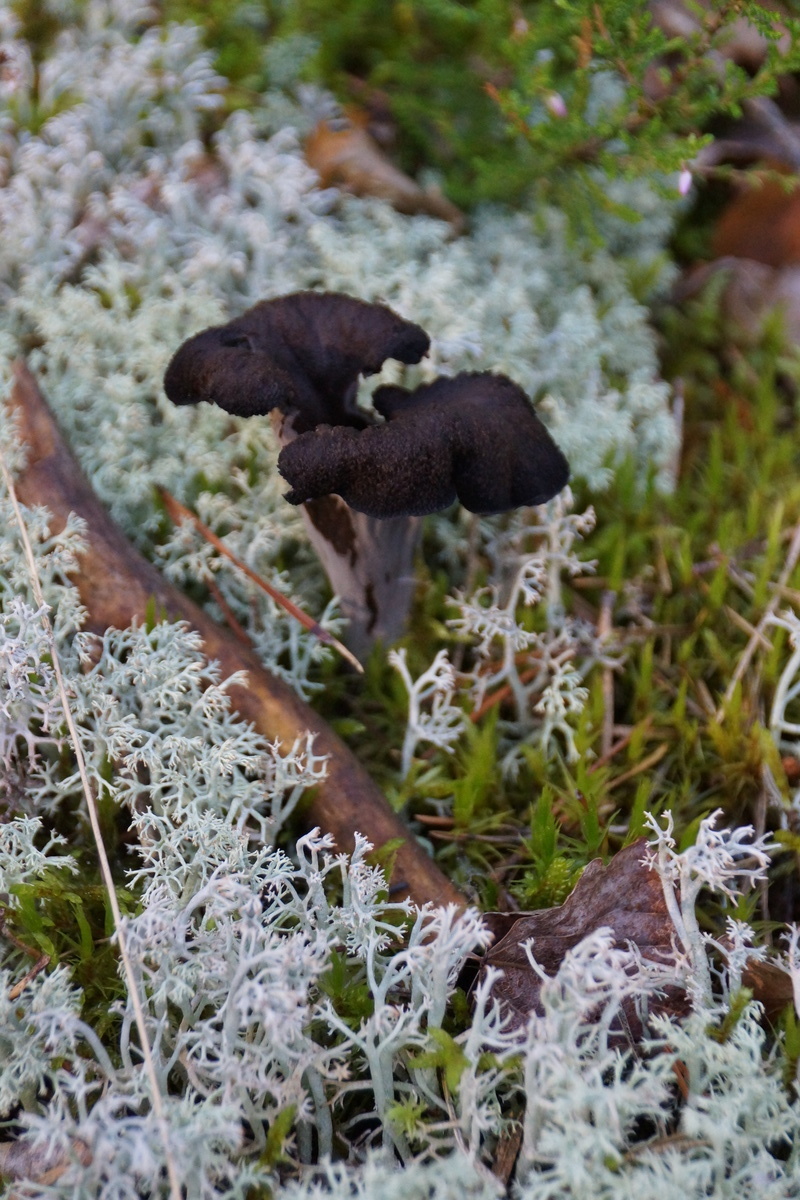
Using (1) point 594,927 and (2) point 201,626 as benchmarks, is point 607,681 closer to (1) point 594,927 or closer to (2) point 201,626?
(1) point 594,927

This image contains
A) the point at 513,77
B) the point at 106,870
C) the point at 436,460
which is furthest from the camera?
the point at 513,77

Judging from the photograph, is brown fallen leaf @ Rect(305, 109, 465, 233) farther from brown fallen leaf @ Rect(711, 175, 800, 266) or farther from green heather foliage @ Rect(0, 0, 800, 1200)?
brown fallen leaf @ Rect(711, 175, 800, 266)

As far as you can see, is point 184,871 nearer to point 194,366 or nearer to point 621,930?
point 621,930

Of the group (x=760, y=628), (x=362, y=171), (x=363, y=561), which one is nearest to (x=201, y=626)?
(x=363, y=561)

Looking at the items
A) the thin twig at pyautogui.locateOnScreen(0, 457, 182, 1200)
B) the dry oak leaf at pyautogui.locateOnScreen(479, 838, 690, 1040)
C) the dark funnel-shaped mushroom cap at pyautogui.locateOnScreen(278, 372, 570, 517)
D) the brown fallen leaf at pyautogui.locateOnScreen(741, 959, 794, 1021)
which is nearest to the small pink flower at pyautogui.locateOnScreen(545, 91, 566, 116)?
the dark funnel-shaped mushroom cap at pyautogui.locateOnScreen(278, 372, 570, 517)

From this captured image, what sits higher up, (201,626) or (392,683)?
(201,626)

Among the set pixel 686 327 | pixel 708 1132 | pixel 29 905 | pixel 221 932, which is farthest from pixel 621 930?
pixel 686 327

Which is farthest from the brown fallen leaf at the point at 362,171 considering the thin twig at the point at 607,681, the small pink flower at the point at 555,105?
the thin twig at the point at 607,681
